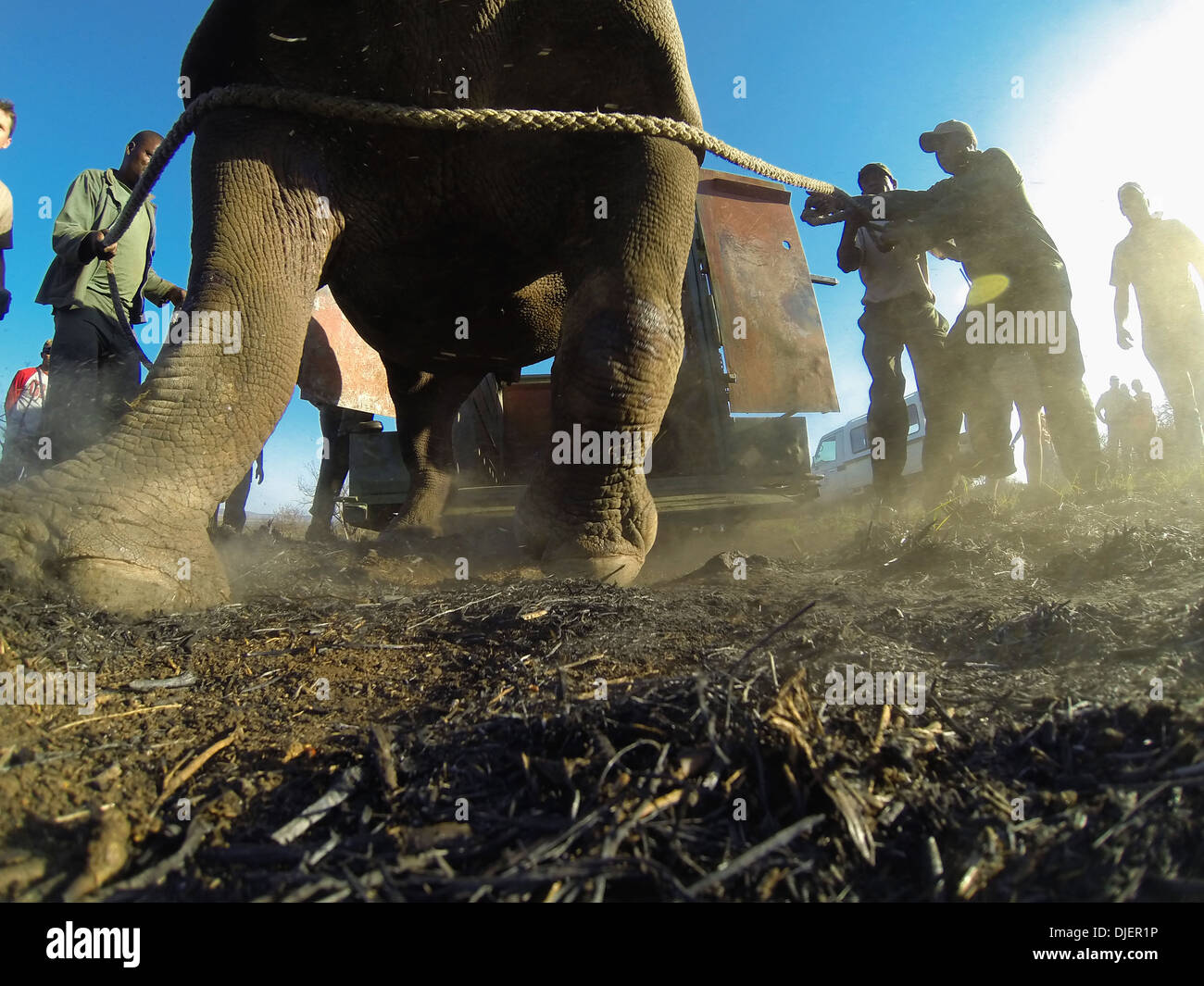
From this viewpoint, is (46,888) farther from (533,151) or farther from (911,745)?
(533,151)

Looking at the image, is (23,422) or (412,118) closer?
(412,118)

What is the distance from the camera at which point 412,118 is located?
2.29 meters

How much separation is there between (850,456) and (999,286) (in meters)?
9.22

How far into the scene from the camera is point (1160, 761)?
2.95ft

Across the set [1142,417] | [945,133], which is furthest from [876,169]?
[1142,417]

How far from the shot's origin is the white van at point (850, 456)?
12727 mm

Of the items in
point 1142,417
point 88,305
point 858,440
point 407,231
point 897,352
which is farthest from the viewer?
point 858,440

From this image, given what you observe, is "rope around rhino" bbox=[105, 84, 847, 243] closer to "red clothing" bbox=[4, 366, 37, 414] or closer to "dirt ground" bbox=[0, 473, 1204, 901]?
"dirt ground" bbox=[0, 473, 1204, 901]

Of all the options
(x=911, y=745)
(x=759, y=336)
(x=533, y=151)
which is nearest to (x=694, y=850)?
(x=911, y=745)

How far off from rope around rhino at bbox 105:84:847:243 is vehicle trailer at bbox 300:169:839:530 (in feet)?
8.11

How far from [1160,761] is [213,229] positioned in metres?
2.47

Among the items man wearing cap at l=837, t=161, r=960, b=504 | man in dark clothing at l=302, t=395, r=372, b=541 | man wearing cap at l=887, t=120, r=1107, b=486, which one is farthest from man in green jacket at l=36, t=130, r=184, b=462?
man wearing cap at l=887, t=120, r=1107, b=486

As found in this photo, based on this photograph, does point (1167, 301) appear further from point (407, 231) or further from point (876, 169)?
point (407, 231)

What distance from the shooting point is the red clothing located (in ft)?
15.5
